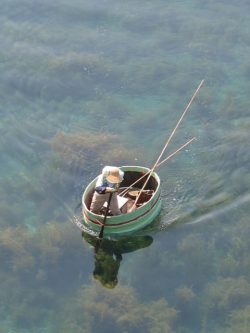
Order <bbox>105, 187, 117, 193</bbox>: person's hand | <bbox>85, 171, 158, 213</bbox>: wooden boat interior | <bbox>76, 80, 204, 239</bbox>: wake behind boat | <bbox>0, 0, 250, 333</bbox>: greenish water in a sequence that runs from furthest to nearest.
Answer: <bbox>85, 171, 158, 213</bbox>: wooden boat interior < <bbox>76, 80, 204, 239</bbox>: wake behind boat < <bbox>105, 187, 117, 193</bbox>: person's hand < <bbox>0, 0, 250, 333</bbox>: greenish water

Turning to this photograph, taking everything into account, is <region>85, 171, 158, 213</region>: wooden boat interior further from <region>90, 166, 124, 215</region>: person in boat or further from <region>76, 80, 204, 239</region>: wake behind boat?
<region>90, 166, 124, 215</region>: person in boat

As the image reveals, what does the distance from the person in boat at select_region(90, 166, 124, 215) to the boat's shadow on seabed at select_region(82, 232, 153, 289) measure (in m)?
0.94

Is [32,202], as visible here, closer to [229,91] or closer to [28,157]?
[28,157]

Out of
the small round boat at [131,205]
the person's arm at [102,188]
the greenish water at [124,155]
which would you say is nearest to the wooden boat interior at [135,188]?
the small round boat at [131,205]

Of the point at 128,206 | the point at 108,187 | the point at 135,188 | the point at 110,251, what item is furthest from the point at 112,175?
the point at 110,251

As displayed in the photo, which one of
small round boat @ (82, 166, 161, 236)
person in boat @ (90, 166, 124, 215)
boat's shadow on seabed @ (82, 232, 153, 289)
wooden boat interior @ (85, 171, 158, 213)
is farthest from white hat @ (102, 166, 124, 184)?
boat's shadow on seabed @ (82, 232, 153, 289)

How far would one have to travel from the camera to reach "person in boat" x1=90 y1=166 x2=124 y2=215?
15188 millimetres

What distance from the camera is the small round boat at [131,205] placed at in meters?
15.5

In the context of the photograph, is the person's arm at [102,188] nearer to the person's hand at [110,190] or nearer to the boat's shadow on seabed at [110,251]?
the person's hand at [110,190]

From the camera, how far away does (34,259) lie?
52.4 feet

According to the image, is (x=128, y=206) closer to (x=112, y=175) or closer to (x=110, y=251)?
→ (x=110, y=251)

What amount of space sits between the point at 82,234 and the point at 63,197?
5.28ft

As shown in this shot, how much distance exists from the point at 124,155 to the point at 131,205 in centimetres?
283

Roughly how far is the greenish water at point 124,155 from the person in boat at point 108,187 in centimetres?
112
